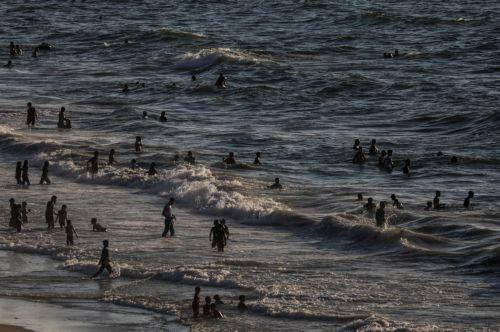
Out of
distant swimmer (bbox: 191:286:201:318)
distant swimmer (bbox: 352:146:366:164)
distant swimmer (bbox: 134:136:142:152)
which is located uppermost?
distant swimmer (bbox: 352:146:366:164)

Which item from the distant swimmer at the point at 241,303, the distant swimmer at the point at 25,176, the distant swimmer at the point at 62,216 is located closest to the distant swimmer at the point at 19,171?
the distant swimmer at the point at 25,176

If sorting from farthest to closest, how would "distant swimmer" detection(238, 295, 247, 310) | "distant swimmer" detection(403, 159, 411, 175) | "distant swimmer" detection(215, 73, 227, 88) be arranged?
"distant swimmer" detection(215, 73, 227, 88) → "distant swimmer" detection(403, 159, 411, 175) → "distant swimmer" detection(238, 295, 247, 310)

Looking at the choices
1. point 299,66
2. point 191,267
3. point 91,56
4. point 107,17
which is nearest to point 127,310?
point 191,267

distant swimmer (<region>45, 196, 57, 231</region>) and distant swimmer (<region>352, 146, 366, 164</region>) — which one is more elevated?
distant swimmer (<region>352, 146, 366, 164</region>)

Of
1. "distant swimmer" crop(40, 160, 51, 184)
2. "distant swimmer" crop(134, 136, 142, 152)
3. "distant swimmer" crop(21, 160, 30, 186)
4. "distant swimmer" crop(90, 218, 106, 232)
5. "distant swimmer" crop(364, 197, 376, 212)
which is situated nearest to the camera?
"distant swimmer" crop(90, 218, 106, 232)

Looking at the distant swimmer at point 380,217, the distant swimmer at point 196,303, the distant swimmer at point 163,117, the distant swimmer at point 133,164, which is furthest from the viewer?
the distant swimmer at point 163,117

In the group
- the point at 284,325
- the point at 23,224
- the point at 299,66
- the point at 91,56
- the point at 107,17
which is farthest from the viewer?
the point at 107,17

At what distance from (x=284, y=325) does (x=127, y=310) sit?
Result: 9.89ft

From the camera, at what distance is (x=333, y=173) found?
1384 inches

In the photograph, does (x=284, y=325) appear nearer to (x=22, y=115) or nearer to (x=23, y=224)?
(x=23, y=224)

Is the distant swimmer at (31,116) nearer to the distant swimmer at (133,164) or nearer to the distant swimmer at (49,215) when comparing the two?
the distant swimmer at (133,164)

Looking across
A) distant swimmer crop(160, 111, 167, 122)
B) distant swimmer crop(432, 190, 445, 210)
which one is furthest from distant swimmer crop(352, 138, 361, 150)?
distant swimmer crop(160, 111, 167, 122)

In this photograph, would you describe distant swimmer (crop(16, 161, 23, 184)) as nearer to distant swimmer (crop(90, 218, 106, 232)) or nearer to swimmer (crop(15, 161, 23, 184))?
swimmer (crop(15, 161, 23, 184))

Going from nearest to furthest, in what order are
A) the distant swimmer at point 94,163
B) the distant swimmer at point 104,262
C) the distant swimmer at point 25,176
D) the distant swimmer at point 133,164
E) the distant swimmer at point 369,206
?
the distant swimmer at point 104,262, the distant swimmer at point 369,206, the distant swimmer at point 25,176, the distant swimmer at point 94,163, the distant swimmer at point 133,164
